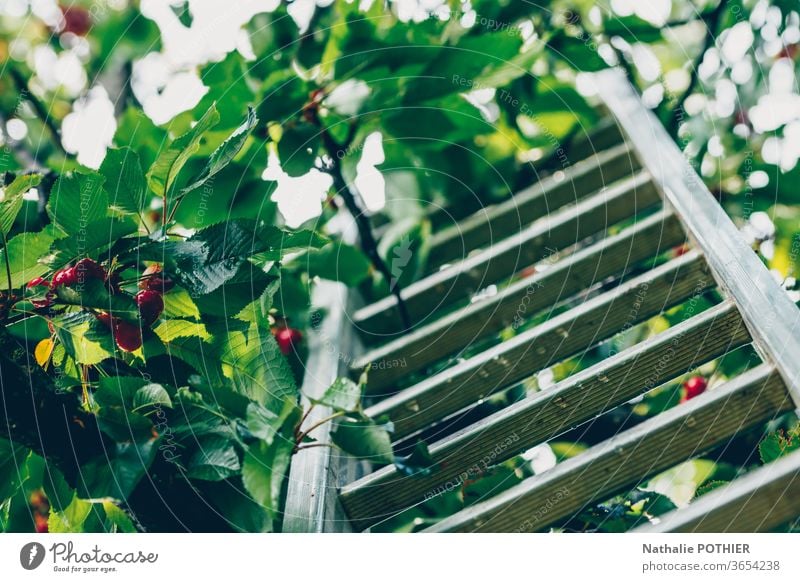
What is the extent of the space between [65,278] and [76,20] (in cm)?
125

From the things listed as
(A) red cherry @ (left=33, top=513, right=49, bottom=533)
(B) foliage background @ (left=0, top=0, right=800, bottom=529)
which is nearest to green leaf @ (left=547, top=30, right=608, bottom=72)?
(B) foliage background @ (left=0, top=0, right=800, bottom=529)

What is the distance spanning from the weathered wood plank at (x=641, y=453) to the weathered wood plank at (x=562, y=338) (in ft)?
0.72

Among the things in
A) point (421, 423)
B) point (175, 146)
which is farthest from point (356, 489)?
point (175, 146)

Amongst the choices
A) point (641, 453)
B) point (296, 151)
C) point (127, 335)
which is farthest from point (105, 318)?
point (641, 453)

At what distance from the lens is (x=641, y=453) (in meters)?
0.85

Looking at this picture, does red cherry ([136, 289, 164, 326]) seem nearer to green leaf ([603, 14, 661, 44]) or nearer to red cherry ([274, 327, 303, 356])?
red cherry ([274, 327, 303, 356])

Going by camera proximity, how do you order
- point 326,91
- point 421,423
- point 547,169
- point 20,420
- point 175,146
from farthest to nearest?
1. point 547,169
2. point 326,91
3. point 421,423
4. point 175,146
5. point 20,420

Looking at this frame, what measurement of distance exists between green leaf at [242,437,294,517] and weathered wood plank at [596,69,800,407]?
21.8 inches

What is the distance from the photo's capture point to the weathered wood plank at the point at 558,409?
3.03 feet

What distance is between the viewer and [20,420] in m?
0.69

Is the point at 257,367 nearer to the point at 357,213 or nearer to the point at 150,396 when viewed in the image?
the point at 150,396

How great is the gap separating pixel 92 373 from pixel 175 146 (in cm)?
29
